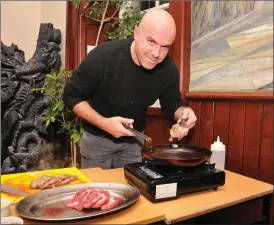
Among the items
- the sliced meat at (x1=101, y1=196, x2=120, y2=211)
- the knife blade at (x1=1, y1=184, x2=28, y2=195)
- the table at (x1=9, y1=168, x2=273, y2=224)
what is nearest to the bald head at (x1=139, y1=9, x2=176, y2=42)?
the table at (x1=9, y1=168, x2=273, y2=224)

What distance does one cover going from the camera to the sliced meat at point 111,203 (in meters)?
0.94

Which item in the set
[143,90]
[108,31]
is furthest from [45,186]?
[108,31]

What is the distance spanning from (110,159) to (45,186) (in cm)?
71

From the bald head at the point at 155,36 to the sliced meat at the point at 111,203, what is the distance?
0.81 meters

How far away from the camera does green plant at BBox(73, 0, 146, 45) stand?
2663mm

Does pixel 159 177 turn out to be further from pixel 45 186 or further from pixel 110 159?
pixel 110 159

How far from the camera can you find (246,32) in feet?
5.26

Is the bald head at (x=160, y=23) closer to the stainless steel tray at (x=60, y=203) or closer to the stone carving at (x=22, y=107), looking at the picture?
the stainless steel tray at (x=60, y=203)

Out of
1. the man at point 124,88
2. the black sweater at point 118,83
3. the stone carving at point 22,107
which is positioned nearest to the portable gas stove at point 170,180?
the man at point 124,88

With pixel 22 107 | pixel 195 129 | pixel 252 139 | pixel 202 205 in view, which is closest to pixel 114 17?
pixel 22 107

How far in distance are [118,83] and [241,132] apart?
79cm

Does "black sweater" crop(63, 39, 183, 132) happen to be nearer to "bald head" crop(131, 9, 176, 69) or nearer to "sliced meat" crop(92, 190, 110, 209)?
"bald head" crop(131, 9, 176, 69)

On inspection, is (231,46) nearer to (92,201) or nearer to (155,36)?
(155,36)

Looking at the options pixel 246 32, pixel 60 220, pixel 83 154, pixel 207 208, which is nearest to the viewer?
pixel 60 220
